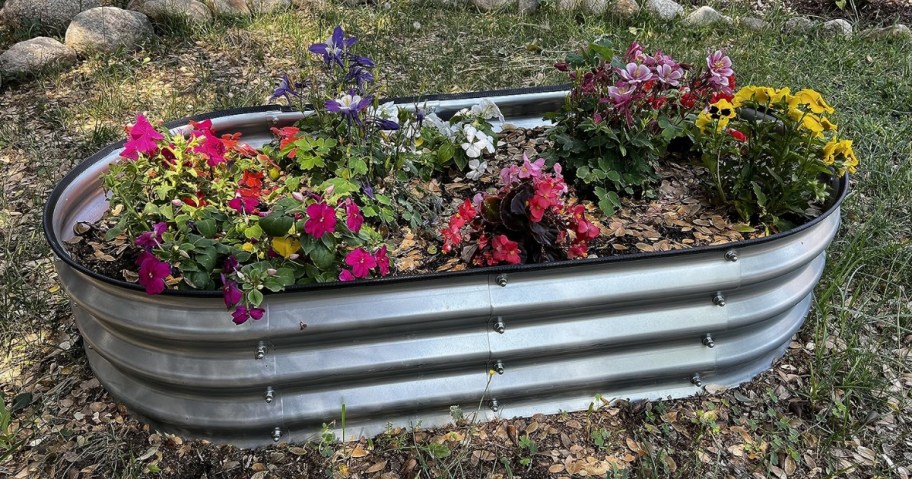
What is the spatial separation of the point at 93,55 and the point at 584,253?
144 inches

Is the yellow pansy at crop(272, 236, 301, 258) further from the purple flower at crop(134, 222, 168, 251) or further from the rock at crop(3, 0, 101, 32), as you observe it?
the rock at crop(3, 0, 101, 32)

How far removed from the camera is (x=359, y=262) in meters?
1.95

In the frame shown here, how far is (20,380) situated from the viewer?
2359 millimetres

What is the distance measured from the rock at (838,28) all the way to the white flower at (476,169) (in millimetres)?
3719

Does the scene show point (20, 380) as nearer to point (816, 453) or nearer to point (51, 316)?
point (51, 316)

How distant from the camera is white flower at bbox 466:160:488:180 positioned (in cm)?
276

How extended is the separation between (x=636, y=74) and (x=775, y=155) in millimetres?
551

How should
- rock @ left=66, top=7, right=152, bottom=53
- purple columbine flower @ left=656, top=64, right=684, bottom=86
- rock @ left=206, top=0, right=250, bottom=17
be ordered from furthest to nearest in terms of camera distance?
rock @ left=206, top=0, right=250, bottom=17, rock @ left=66, top=7, right=152, bottom=53, purple columbine flower @ left=656, top=64, right=684, bottom=86

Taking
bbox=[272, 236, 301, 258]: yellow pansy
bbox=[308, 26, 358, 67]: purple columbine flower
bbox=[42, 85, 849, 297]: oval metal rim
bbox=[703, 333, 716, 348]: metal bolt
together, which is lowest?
bbox=[703, 333, 716, 348]: metal bolt

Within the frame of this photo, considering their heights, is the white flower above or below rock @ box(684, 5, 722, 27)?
above

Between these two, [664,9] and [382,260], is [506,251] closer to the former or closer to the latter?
[382,260]

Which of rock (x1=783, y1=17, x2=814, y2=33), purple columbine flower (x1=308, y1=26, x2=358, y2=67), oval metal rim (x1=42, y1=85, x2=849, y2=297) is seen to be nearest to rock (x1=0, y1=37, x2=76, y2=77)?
oval metal rim (x1=42, y1=85, x2=849, y2=297)

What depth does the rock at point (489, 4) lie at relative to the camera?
17.1ft

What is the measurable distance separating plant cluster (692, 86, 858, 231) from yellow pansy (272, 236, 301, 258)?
1.51 metres
